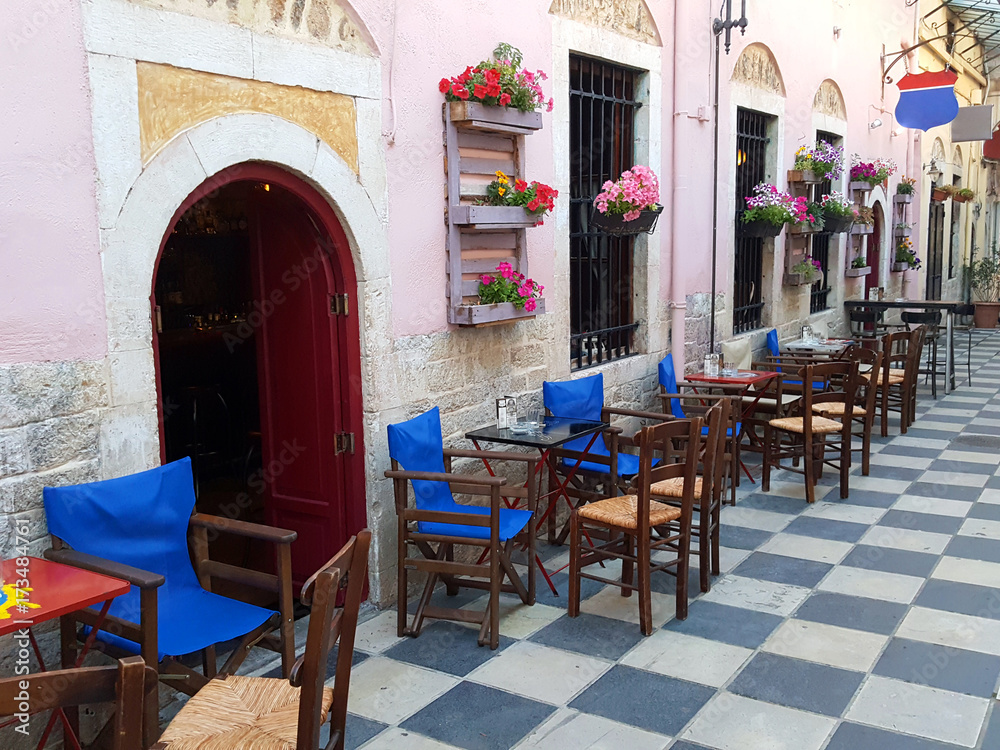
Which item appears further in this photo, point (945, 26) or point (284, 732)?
point (945, 26)

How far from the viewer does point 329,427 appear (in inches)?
167

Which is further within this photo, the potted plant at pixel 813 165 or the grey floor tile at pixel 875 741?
the potted plant at pixel 813 165

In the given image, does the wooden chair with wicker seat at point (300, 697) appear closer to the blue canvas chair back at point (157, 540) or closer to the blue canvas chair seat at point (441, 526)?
the blue canvas chair back at point (157, 540)

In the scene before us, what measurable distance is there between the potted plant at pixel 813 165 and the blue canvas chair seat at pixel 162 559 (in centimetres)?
714

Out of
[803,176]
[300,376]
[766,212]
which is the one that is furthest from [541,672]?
[803,176]

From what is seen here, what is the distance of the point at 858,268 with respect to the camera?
10.9 m

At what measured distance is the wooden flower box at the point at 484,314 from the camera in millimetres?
4527

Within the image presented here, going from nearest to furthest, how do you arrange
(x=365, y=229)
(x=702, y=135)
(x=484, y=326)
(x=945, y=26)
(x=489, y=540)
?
(x=489, y=540), (x=365, y=229), (x=484, y=326), (x=702, y=135), (x=945, y=26)

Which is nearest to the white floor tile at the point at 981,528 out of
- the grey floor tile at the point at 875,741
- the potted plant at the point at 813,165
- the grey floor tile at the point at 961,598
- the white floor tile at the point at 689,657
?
the grey floor tile at the point at 961,598

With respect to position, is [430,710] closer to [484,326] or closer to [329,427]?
[329,427]

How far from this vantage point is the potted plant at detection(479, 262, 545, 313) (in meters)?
4.68

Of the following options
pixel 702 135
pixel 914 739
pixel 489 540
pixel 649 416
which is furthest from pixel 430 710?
pixel 702 135

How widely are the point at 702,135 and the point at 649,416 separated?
9.22 ft

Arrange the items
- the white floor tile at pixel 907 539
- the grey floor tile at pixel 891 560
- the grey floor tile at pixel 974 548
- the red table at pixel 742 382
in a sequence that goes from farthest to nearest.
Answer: the red table at pixel 742 382 → the white floor tile at pixel 907 539 → the grey floor tile at pixel 974 548 → the grey floor tile at pixel 891 560
